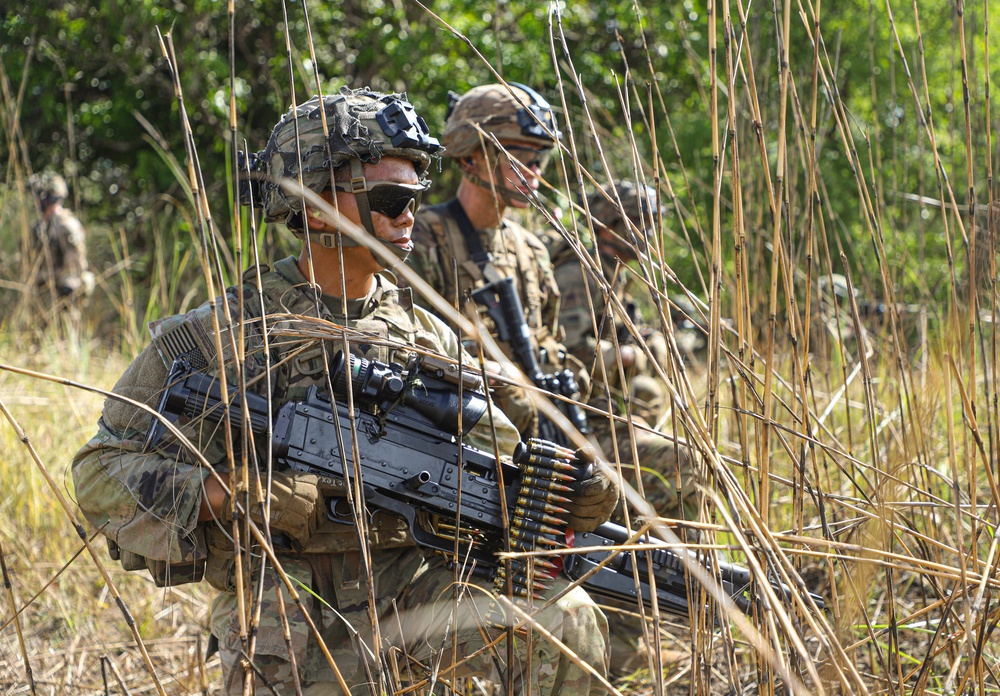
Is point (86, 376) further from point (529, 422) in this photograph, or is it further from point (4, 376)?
point (529, 422)

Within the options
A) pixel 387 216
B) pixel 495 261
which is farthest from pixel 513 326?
pixel 387 216

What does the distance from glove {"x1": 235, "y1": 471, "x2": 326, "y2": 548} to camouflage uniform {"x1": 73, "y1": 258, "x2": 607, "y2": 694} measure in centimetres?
12

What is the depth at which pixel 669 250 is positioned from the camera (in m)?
7.67

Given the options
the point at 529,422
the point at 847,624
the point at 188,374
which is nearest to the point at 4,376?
the point at 529,422

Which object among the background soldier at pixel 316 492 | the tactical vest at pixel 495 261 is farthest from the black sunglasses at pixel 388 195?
the tactical vest at pixel 495 261

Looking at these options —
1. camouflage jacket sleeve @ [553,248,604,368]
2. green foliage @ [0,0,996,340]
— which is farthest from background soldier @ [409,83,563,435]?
green foliage @ [0,0,996,340]

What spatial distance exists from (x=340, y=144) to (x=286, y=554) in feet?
2.91

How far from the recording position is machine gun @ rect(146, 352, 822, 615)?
182 centimetres

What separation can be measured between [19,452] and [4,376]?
109 cm

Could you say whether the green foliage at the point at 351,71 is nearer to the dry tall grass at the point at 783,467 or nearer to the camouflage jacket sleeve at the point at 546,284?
the dry tall grass at the point at 783,467

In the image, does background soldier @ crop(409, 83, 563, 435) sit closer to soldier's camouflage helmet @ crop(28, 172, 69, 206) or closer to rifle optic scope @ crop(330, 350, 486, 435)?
rifle optic scope @ crop(330, 350, 486, 435)

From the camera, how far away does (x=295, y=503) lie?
177 centimetres

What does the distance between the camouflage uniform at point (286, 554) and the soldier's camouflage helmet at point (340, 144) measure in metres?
0.18

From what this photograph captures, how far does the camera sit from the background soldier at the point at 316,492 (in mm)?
1834
